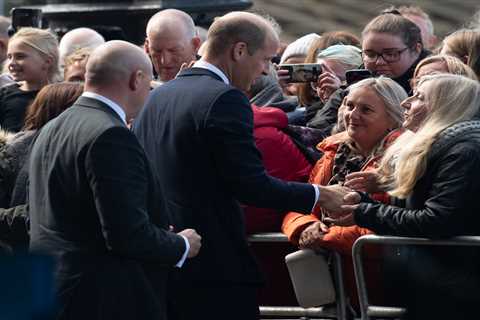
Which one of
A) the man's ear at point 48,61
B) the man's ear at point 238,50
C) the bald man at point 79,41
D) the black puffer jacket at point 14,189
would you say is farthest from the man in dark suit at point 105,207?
the bald man at point 79,41

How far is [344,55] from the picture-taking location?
844 cm

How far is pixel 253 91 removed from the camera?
7914 millimetres

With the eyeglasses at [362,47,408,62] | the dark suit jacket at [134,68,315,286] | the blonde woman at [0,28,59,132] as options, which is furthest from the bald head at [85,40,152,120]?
the blonde woman at [0,28,59,132]

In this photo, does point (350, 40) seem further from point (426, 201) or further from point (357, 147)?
point (426, 201)

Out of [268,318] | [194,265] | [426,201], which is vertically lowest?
[268,318]

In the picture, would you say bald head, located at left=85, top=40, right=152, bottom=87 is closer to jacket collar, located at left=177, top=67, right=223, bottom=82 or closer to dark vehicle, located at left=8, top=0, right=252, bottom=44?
jacket collar, located at left=177, top=67, right=223, bottom=82

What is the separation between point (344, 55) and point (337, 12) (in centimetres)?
1747

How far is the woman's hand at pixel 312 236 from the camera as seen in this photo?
688cm

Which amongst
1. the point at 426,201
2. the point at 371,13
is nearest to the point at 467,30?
the point at 426,201

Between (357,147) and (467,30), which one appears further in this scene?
(467,30)

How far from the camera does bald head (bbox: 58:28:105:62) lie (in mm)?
9875

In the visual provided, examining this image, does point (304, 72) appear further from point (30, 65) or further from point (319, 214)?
point (30, 65)

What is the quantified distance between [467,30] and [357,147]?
59.0 inches

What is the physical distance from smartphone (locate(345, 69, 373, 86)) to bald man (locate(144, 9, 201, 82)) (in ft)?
3.97
